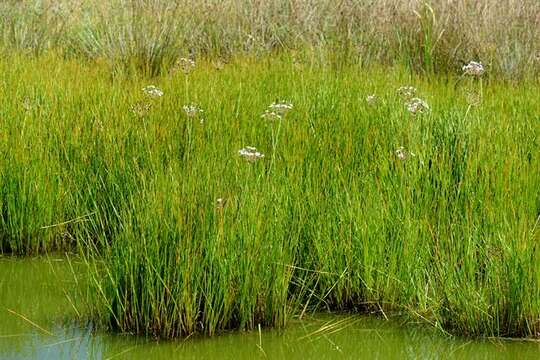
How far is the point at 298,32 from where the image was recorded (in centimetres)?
1036

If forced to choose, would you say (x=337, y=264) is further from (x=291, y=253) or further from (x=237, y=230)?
(x=237, y=230)

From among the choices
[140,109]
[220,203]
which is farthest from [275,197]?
[140,109]

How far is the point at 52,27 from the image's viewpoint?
36.0ft

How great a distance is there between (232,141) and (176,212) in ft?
5.03

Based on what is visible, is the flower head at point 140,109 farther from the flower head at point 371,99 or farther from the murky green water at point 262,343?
Answer: the murky green water at point 262,343

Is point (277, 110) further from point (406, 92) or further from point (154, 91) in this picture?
point (406, 92)

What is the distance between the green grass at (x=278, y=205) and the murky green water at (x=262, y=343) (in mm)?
88

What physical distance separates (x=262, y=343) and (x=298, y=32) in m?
6.54

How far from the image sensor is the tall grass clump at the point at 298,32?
9.24 meters

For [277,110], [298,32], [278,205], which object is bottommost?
[298,32]

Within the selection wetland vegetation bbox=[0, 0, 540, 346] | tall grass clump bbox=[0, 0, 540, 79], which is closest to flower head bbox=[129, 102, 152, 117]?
wetland vegetation bbox=[0, 0, 540, 346]

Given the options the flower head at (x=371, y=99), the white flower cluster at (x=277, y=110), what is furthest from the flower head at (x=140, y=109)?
the flower head at (x=371, y=99)

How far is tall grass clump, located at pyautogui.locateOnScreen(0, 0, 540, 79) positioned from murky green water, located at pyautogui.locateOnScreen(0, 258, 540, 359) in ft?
14.2

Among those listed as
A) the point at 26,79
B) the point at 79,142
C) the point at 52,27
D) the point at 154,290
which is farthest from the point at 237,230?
the point at 52,27
